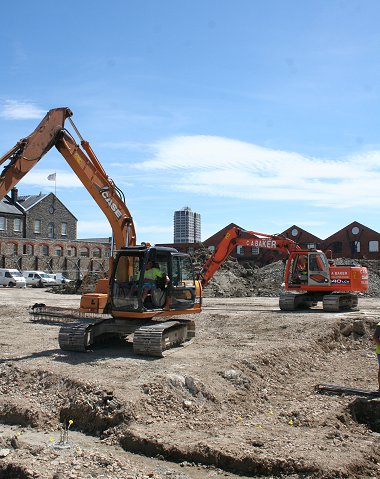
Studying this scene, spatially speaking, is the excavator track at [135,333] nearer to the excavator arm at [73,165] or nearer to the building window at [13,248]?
the excavator arm at [73,165]

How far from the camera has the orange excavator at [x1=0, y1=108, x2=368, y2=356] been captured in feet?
39.5

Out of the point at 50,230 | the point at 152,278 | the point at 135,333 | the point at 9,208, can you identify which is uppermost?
the point at 9,208

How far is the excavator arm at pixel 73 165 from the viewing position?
15.2m

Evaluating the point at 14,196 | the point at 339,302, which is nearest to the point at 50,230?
the point at 14,196

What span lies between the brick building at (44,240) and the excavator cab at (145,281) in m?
40.0

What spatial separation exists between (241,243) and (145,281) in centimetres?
1169

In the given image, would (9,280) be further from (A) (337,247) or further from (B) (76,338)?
(B) (76,338)

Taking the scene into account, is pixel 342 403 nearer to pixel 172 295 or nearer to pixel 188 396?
pixel 188 396

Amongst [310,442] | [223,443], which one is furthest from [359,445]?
[223,443]

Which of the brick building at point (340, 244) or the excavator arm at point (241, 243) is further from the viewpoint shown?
the brick building at point (340, 244)

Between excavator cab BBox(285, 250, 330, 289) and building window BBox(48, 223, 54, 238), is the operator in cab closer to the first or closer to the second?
excavator cab BBox(285, 250, 330, 289)

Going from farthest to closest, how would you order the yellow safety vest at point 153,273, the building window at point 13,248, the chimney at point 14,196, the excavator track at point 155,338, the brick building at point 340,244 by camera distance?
the chimney at point 14,196 → the building window at point 13,248 → the brick building at point 340,244 → the yellow safety vest at point 153,273 → the excavator track at point 155,338

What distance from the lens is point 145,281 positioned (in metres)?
12.1

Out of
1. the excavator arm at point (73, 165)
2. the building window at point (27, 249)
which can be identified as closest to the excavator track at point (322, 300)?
the excavator arm at point (73, 165)
